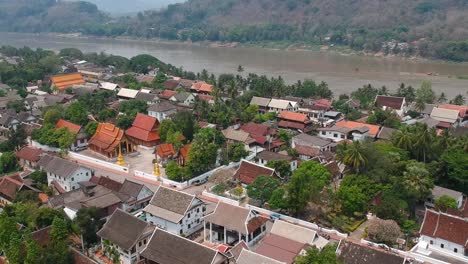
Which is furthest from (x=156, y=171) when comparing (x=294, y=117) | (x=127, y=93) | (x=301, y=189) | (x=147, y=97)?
(x=127, y=93)

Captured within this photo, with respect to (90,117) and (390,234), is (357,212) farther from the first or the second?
(90,117)

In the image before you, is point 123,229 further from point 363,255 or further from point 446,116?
point 446,116

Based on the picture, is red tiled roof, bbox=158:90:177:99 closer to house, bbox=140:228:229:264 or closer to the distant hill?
house, bbox=140:228:229:264

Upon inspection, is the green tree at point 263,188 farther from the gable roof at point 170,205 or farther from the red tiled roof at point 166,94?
the red tiled roof at point 166,94

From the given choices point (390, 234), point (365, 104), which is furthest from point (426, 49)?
point (390, 234)

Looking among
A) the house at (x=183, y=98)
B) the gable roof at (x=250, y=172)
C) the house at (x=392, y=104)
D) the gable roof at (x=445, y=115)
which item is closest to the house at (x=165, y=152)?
the gable roof at (x=250, y=172)

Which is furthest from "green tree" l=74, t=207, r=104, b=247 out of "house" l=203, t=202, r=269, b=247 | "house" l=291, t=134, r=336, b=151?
"house" l=291, t=134, r=336, b=151
